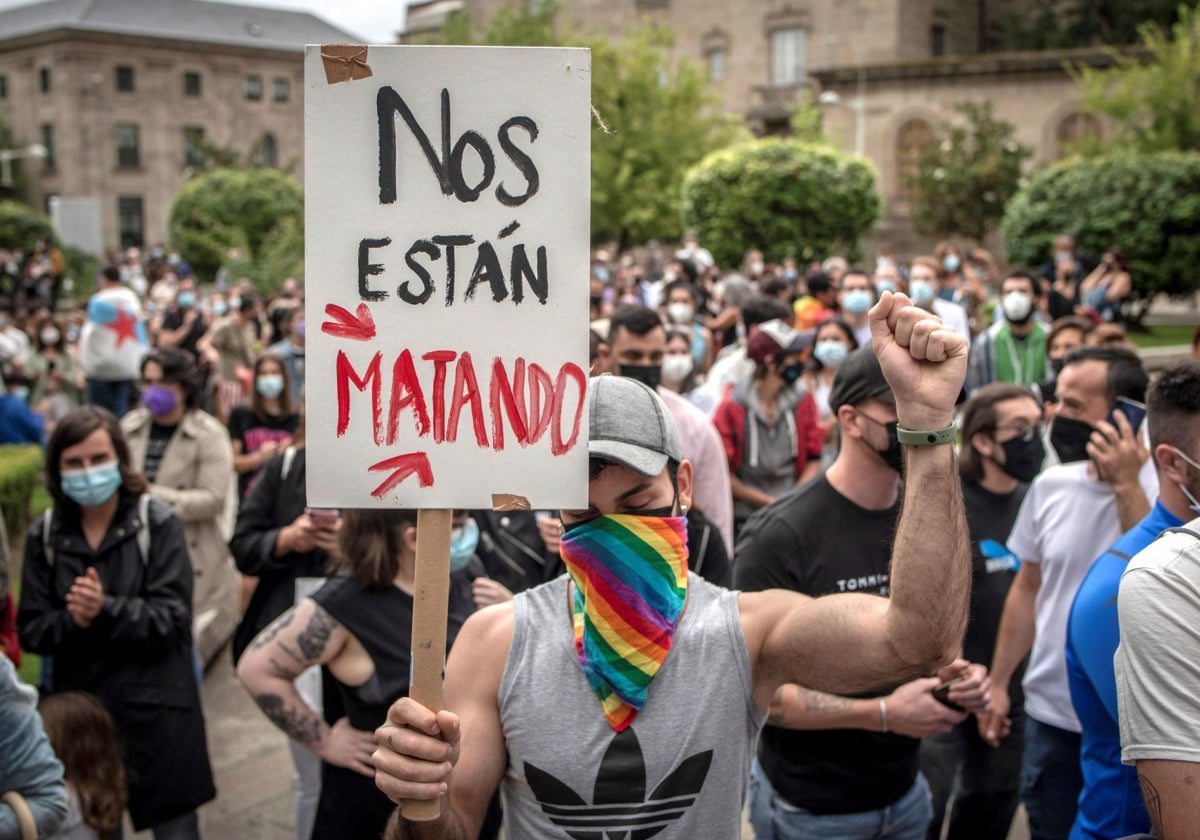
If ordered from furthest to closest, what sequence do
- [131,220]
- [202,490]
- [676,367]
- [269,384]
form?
[131,220] < [676,367] < [269,384] < [202,490]

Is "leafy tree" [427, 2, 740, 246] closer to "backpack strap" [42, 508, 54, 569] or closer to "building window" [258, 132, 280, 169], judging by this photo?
"backpack strap" [42, 508, 54, 569]

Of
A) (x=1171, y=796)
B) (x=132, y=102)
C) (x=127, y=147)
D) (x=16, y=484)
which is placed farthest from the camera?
(x=127, y=147)

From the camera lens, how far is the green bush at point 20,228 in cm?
3969

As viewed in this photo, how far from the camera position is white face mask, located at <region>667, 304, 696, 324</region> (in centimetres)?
959

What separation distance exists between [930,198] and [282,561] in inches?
1221

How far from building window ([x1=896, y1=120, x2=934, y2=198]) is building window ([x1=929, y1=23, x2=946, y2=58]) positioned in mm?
10582

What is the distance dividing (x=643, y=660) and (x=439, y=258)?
2.82 feet

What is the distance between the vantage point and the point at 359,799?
3574mm

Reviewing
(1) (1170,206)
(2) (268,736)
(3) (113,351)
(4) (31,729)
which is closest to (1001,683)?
(4) (31,729)

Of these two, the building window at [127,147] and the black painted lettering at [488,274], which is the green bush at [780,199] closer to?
the black painted lettering at [488,274]

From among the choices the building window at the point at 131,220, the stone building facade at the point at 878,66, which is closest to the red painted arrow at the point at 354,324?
the stone building facade at the point at 878,66

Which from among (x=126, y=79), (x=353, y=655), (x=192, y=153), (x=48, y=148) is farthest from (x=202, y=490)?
(x=48, y=148)

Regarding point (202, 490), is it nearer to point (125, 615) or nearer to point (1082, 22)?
point (125, 615)

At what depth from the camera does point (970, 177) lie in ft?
107
